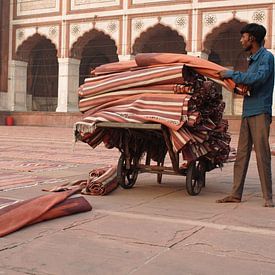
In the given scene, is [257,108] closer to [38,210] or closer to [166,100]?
[166,100]

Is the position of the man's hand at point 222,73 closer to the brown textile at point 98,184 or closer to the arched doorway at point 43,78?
the brown textile at point 98,184

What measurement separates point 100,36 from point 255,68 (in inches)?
897

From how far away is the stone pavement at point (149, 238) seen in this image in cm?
273

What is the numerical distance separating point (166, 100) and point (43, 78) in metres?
26.5

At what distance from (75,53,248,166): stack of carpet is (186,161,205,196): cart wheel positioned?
153mm

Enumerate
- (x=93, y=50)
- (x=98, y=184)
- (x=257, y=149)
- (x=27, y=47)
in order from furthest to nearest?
(x=93, y=50) → (x=27, y=47) → (x=98, y=184) → (x=257, y=149)

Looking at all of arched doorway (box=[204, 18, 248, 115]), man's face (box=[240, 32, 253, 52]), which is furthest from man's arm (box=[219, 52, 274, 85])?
arched doorway (box=[204, 18, 248, 115])

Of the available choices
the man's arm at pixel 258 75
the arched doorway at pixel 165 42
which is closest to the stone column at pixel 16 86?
the arched doorway at pixel 165 42

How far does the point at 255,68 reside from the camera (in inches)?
181

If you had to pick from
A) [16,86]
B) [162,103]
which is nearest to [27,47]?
[16,86]

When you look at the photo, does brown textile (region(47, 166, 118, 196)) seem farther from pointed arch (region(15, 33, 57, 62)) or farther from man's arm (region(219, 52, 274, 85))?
pointed arch (region(15, 33, 57, 62))

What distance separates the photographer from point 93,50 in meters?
28.9

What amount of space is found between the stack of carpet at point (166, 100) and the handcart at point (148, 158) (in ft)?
0.36

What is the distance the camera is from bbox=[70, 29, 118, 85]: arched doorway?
2553 centimetres
